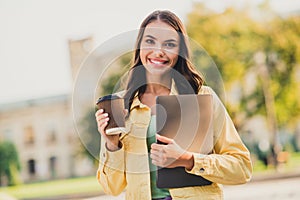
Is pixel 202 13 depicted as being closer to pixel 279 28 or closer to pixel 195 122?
pixel 279 28

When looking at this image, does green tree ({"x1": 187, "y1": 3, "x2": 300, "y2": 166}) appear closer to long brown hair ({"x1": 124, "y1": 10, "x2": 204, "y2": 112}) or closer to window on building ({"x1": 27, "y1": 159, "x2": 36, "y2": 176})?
window on building ({"x1": 27, "y1": 159, "x2": 36, "y2": 176})

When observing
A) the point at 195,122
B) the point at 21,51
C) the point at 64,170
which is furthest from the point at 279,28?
the point at 195,122

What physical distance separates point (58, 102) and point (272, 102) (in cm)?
474

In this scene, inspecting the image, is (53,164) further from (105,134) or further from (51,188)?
(105,134)

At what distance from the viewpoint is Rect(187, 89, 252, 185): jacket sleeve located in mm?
1037

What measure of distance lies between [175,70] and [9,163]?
11451 mm

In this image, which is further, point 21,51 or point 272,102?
point 21,51

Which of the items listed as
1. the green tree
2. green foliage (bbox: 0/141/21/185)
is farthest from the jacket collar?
green foliage (bbox: 0/141/21/185)

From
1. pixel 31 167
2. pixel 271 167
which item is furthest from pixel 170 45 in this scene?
pixel 31 167

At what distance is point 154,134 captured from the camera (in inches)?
42.8

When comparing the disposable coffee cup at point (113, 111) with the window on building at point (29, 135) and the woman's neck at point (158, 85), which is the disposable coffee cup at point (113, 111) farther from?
the window on building at point (29, 135)

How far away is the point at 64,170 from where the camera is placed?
504 inches

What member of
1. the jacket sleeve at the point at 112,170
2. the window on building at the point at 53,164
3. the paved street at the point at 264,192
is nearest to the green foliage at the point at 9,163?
the window on building at the point at 53,164

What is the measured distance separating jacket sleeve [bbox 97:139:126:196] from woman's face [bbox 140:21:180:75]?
0.16 meters
